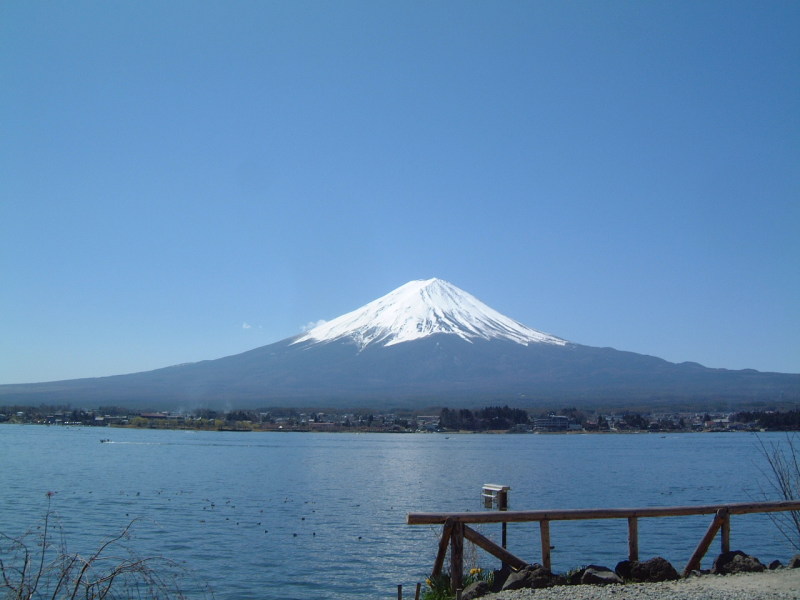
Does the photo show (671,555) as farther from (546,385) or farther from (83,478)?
(546,385)

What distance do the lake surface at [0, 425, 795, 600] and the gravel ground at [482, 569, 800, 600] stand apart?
3.74 metres

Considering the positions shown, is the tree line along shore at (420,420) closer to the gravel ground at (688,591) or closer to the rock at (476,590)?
the gravel ground at (688,591)

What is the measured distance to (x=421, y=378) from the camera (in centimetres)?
16300

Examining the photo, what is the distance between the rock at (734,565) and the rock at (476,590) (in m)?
3.26

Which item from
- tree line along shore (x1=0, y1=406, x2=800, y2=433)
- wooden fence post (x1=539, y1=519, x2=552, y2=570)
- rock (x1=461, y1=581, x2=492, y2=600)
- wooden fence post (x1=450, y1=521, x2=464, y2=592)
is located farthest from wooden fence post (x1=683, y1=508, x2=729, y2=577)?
tree line along shore (x1=0, y1=406, x2=800, y2=433)

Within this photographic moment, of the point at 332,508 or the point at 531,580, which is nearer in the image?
the point at 531,580

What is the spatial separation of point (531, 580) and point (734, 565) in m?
3.03

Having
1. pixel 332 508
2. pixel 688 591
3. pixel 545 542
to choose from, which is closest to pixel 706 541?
pixel 688 591

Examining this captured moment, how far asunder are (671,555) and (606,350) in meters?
176

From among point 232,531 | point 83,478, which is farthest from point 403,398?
point 232,531

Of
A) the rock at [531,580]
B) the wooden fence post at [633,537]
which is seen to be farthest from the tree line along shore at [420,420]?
the rock at [531,580]

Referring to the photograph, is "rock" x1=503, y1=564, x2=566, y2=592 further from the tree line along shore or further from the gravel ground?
the tree line along shore

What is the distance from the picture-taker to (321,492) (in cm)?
2900

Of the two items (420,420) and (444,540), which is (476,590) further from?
(420,420)
